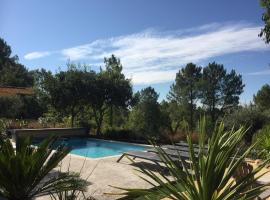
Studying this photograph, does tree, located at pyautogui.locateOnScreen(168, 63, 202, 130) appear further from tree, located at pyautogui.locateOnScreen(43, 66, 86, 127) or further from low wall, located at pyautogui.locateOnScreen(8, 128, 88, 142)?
tree, located at pyautogui.locateOnScreen(43, 66, 86, 127)

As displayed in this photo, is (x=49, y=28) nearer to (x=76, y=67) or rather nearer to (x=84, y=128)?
(x=76, y=67)

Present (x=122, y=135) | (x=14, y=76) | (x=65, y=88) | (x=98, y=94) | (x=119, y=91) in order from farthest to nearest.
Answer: (x=14, y=76)
(x=119, y=91)
(x=98, y=94)
(x=65, y=88)
(x=122, y=135)

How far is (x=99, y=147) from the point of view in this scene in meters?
19.2

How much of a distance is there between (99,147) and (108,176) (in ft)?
30.6

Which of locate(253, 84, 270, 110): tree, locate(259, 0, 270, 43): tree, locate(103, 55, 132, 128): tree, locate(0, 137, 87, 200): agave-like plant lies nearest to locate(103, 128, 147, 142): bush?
locate(103, 55, 132, 128): tree

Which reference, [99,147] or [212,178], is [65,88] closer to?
[99,147]

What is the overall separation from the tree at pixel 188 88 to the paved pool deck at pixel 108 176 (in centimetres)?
1702

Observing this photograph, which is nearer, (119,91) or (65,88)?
(65,88)

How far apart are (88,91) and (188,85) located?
44.9 ft

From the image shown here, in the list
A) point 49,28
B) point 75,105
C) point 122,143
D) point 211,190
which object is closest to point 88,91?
point 75,105

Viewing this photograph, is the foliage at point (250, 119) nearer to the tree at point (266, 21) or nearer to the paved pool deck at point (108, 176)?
the paved pool deck at point (108, 176)

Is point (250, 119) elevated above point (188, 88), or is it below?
below

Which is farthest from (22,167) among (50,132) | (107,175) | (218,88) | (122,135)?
(218,88)

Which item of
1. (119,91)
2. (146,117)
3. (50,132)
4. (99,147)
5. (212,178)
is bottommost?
(99,147)
